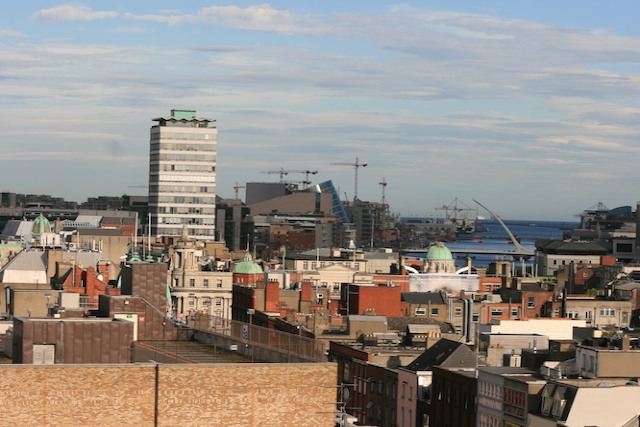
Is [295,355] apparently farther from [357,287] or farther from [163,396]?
[357,287]

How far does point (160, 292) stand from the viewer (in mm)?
63438

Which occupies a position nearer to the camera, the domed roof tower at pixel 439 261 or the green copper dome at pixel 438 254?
the domed roof tower at pixel 439 261

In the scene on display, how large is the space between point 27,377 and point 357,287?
10861 cm

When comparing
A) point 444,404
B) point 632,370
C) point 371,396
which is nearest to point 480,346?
point 371,396

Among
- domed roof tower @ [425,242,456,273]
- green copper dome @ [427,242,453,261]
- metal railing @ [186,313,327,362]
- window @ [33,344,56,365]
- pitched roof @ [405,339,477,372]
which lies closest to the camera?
metal railing @ [186,313,327,362]

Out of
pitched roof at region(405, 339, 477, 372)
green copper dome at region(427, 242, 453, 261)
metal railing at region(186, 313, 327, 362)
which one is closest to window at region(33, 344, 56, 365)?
metal railing at region(186, 313, 327, 362)

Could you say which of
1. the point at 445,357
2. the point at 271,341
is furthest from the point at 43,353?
the point at 445,357

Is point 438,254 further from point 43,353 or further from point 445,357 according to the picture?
point 43,353

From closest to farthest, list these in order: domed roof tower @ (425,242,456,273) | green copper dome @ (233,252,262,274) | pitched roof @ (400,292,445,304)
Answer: pitched roof @ (400,292,445,304), green copper dome @ (233,252,262,274), domed roof tower @ (425,242,456,273)

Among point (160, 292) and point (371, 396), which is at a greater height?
point (160, 292)

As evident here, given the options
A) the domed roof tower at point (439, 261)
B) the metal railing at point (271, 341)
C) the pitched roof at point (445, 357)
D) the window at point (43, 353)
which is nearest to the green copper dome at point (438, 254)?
the domed roof tower at point (439, 261)

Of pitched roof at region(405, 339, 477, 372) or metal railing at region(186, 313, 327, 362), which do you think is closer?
metal railing at region(186, 313, 327, 362)

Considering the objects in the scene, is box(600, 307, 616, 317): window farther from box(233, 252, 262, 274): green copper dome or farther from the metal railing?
the metal railing

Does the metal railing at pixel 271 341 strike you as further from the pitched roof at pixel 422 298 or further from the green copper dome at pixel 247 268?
the green copper dome at pixel 247 268
